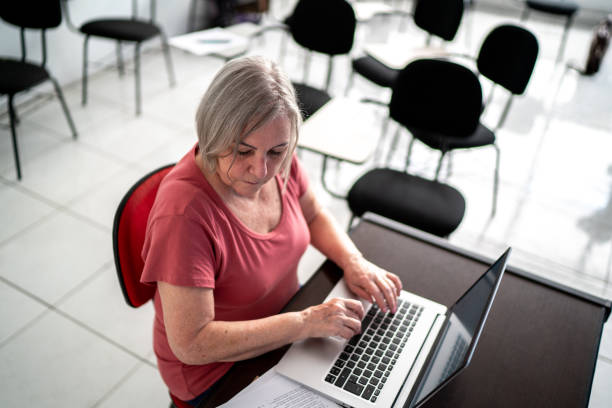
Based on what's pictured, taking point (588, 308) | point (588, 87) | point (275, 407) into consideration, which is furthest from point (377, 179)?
point (588, 87)

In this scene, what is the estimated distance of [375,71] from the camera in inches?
129

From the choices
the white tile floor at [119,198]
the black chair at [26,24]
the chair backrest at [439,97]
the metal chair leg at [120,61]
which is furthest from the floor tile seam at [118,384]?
the metal chair leg at [120,61]

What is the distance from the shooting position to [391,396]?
3.12 feet

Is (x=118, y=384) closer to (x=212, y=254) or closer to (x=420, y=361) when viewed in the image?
(x=212, y=254)

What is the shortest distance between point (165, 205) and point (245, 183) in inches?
7.1

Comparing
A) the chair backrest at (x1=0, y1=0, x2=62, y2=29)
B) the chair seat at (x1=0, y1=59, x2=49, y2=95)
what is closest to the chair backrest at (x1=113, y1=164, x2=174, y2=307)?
the chair seat at (x1=0, y1=59, x2=49, y2=95)

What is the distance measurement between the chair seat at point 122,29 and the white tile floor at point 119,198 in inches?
21.6

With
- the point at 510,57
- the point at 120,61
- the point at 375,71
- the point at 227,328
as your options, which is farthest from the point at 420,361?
the point at 120,61

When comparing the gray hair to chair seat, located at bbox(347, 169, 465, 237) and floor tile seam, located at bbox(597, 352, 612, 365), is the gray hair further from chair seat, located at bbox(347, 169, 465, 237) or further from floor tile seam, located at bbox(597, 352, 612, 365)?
floor tile seam, located at bbox(597, 352, 612, 365)

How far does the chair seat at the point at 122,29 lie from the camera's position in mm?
3232

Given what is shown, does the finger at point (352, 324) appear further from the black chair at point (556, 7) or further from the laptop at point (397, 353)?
the black chair at point (556, 7)

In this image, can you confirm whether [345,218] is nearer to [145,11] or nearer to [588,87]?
[145,11]

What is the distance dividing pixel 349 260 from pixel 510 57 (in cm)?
217

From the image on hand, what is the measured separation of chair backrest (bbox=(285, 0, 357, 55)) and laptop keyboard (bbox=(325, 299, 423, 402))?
7.87 feet
